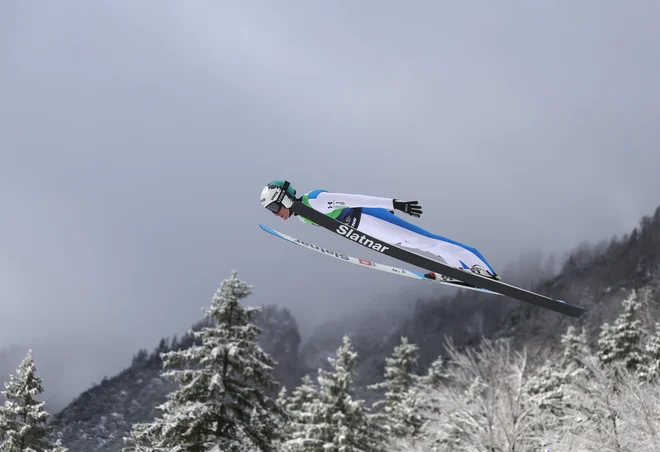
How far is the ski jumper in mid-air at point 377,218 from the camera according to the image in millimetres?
8461

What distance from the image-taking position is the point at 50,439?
809 inches

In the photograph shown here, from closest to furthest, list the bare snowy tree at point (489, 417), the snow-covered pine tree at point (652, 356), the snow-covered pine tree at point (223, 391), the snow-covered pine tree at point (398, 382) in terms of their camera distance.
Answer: the snow-covered pine tree at point (223, 391) → the bare snowy tree at point (489, 417) → the snow-covered pine tree at point (652, 356) → the snow-covered pine tree at point (398, 382)

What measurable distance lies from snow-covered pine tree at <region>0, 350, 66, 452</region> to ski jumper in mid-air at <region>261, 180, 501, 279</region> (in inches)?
630

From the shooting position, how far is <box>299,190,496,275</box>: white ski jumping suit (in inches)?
344

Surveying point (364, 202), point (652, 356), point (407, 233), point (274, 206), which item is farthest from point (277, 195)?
point (652, 356)

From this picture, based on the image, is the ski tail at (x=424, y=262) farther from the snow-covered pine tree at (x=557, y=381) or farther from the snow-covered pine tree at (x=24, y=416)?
the snow-covered pine tree at (x=24, y=416)

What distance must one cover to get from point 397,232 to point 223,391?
8.39 metres

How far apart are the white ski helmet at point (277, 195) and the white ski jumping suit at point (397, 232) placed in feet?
1.32

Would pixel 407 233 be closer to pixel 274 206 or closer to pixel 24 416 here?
pixel 274 206

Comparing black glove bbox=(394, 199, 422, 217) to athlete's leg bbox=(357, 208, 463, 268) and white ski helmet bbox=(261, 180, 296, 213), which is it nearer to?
athlete's leg bbox=(357, 208, 463, 268)

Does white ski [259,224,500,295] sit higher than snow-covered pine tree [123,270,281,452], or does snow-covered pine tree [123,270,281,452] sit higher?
white ski [259,224,500,295]

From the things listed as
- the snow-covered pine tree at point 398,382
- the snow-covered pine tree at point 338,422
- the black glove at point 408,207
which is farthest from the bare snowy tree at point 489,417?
the black glove at point 408,207

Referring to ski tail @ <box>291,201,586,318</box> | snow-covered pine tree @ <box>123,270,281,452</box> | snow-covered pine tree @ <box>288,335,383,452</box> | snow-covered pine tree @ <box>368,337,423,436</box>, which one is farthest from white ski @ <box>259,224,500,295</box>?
snow-covered pine tree @ <box>368,337,423,436</box>

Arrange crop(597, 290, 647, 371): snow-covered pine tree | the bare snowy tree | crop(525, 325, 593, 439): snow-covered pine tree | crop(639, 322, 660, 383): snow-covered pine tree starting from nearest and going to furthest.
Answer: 1. the bare snowy tree
2. crop(639, 322, 660, 383): snow-covered pine tree
3. crop(525, 325, 593, 439): snow-covered pine tree
4. crop(597, 290, 647, 371): snow-covered pine tree
